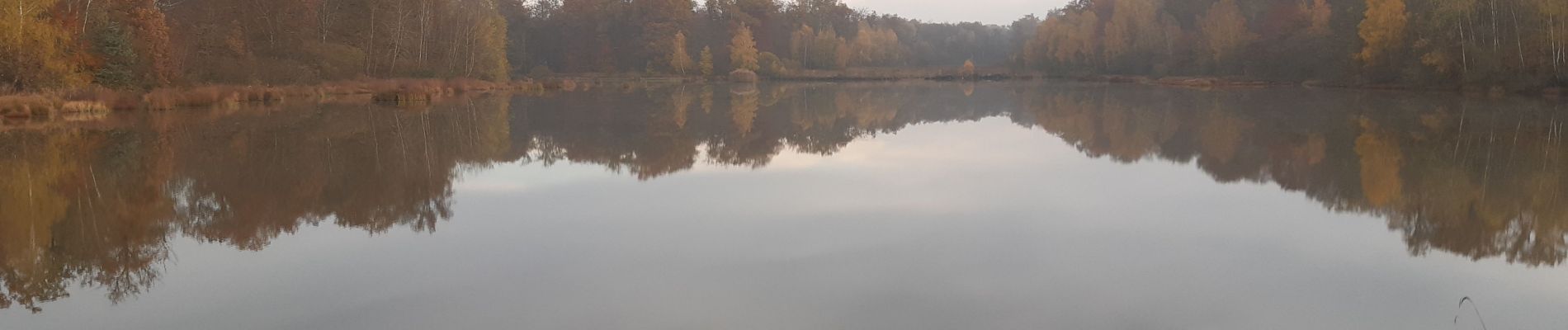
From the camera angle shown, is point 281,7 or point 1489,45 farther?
point 281,7

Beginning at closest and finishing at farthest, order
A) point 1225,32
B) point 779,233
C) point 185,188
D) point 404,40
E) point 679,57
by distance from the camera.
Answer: point 779,233 → point 185,188 → point 404,40 → point 1225,32 → point 679,57

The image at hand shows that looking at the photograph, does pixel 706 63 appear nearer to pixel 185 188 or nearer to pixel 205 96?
pixel 205 96

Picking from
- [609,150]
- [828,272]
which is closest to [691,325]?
[828,272]

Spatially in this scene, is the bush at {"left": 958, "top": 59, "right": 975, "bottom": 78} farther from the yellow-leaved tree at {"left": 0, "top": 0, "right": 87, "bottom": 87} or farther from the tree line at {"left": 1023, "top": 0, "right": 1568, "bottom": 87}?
the yellow-leaved tree at {"left": 0, "top": 0, "right": 87, "bottom": 87}

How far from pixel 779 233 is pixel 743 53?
221 feet

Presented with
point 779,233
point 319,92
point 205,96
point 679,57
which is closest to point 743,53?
point 679,57

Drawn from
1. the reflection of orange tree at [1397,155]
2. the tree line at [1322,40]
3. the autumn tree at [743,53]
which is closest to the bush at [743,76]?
the autumn tree at [743,53]

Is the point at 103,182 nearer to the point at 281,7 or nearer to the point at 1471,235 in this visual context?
the point at 1471,235

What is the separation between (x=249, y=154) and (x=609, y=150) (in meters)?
4.30

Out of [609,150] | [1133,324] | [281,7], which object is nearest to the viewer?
[1133,324]

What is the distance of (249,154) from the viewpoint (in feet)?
39.5

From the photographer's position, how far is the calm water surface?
14.9ft

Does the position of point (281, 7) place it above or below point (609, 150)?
above

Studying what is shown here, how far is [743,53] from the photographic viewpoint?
2881 inches
